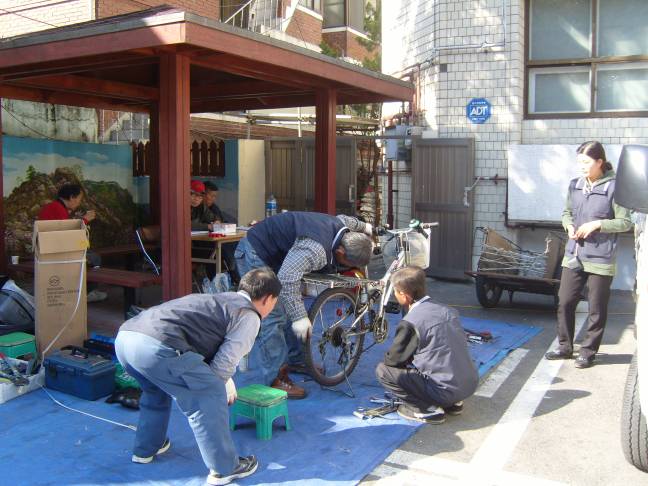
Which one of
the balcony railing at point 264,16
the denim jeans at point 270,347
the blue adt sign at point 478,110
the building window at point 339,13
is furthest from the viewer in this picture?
the building window at point 339,13

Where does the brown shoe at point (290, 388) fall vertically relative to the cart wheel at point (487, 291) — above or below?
below

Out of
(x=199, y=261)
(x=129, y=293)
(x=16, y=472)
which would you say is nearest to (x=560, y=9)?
(x=199, y=261)

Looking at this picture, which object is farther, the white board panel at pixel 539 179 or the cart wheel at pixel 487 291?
the white board panel at pixel 539 179

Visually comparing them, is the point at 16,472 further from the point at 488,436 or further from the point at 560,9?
the point at 560,9

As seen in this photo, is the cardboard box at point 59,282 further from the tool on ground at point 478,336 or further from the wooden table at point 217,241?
the tool on ground at point 478,336

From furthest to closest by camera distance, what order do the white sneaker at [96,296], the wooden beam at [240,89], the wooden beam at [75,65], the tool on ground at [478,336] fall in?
1. the wooden beam at [240,89]
2. the white sneaker at [96,296]
3. the tool on ground at [478,336]
4. the wooden beam at [75,65]

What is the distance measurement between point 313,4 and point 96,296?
43.0 ft

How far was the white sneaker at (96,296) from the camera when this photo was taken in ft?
26.8

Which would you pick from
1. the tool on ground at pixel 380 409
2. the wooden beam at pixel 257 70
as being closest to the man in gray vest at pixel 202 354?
the tool on ground at pixel 380 409

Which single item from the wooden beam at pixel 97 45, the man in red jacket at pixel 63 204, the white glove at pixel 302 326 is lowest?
the white glove at pixel 302 326

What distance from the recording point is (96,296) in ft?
27.3

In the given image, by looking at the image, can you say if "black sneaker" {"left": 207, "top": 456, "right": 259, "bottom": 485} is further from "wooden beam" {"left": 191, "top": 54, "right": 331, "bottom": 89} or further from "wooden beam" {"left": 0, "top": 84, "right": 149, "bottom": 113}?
"wooden beam" {"left": 0, "top": 84, "right": 149, "bottom": 113}

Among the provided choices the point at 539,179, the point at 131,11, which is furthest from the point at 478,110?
the point at 131,11

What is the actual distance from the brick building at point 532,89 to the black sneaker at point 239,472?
6.94 meters
